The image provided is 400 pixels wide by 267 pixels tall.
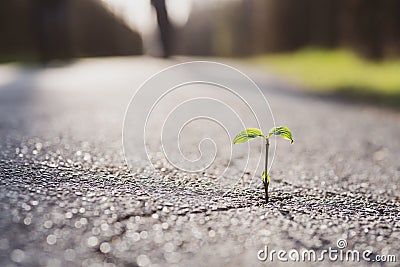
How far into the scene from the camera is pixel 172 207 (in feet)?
5.23

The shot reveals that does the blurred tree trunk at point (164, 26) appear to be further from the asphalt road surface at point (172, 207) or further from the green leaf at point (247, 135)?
the green leaf at point (247, 135)

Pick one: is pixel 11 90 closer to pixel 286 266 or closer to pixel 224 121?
pixel 224 121

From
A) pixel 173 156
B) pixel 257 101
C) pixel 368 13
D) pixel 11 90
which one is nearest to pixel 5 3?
pixel 368 13

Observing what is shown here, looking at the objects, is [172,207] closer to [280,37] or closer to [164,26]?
[164,26]

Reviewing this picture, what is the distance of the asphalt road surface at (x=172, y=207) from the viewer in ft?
4.12

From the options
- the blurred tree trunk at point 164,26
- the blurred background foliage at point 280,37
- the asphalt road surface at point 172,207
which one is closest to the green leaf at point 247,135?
the asphalt road surface at point 172,207

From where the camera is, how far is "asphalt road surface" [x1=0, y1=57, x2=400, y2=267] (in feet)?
4.12

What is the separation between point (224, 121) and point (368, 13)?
877 cm

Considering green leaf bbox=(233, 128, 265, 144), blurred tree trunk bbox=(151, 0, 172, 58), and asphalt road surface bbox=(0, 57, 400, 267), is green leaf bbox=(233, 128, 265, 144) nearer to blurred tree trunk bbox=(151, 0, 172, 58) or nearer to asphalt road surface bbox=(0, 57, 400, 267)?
asphalt road surface bbox=(0, 57, 400, 267)

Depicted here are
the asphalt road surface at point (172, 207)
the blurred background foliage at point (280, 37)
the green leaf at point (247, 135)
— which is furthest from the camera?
the blurred background foliage at point (280, 37)

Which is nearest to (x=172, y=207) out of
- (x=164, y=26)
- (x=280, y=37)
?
(x=164, y=26)

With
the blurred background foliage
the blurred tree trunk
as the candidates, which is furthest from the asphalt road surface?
the blurred tree trunk

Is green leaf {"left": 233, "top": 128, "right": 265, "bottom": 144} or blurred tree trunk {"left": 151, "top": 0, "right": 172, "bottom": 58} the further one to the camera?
blurred tree trunk {"left": 151, "top": 0, "right": 172, "bottom": 58}

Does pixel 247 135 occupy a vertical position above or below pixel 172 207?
above
